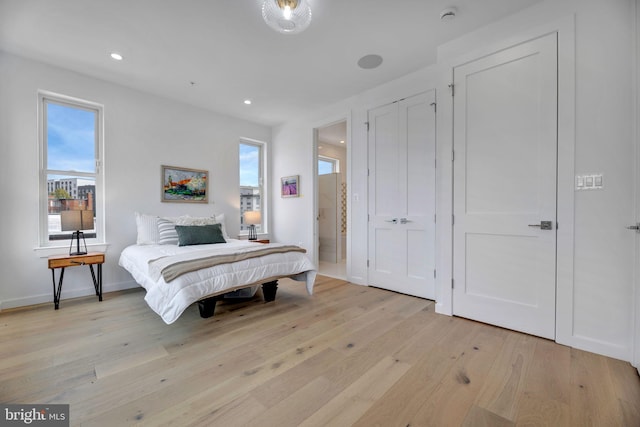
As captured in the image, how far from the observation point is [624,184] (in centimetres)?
187

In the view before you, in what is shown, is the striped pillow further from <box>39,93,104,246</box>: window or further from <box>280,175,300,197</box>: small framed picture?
<box>280,175,300,197</box>: small framed picture

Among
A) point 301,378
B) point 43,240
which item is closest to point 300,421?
point 301,378

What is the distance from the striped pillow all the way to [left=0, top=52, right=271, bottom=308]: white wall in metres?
0.47

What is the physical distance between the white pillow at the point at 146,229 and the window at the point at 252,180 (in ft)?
5.08

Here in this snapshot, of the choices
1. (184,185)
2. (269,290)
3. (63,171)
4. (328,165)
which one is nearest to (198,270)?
(269,290)

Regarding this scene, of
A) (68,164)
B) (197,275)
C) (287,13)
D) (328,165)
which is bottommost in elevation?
(197,275)

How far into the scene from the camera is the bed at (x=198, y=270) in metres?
2.22

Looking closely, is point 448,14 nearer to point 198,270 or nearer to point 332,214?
point 198,270

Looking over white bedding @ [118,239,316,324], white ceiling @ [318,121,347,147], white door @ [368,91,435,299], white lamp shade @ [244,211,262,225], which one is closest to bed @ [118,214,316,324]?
white bedding @ [118,239,316,324]

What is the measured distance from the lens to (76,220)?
2980 mm

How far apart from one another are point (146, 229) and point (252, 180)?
83.0 inches

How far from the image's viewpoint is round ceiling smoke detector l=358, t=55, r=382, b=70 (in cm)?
296

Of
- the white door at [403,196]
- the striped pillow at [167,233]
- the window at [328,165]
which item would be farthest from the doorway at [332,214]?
the striped pillow at [167,233]

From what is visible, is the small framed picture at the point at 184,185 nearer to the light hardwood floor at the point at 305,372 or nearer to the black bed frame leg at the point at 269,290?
the light hardwood floor at the point at 305,372
